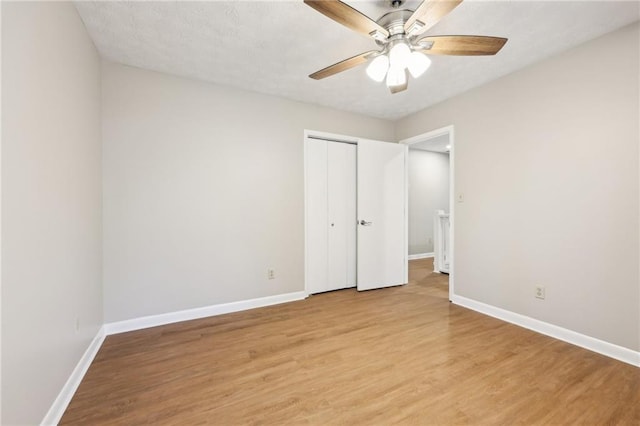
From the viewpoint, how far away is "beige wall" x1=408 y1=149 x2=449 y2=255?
20.2ft

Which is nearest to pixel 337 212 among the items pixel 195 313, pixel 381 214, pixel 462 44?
pixel 381 214

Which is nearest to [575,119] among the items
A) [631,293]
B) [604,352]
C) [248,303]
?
[631,293]

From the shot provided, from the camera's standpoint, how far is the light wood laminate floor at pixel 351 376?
4.98 feet

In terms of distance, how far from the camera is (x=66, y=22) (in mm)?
1698

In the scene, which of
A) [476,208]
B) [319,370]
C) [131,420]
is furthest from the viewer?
[476,208]

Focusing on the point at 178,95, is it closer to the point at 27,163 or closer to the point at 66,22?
the point at 66,22

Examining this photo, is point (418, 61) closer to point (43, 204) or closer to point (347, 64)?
point (347, 64)

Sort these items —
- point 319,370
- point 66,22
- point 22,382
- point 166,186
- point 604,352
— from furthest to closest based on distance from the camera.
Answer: point 166,186 → point 604,352 → point 319,370 → point 66,22 → point 22,382

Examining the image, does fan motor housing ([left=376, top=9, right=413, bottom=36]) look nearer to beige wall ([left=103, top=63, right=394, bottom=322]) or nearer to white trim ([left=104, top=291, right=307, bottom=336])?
beige wall ([left=103, top=63, right=394, bottom=322])

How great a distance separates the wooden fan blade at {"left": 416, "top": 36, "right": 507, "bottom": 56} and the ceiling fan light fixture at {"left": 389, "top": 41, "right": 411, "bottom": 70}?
0.14m

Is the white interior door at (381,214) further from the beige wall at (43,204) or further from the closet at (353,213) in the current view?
the beige wall at (43,204)

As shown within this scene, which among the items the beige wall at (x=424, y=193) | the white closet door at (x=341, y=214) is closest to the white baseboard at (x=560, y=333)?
the white closet door at (x=341, y=214)

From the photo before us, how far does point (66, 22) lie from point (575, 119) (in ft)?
12.8

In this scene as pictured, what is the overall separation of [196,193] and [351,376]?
2.29 meters
